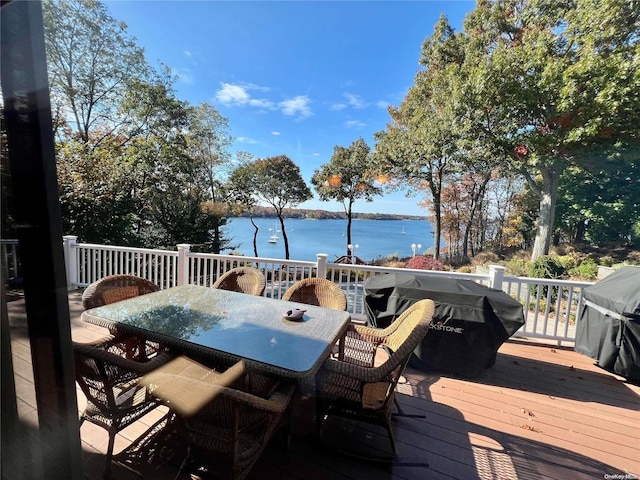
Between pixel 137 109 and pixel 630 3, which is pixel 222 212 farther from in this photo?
pixel 630 3

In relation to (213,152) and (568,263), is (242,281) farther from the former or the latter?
(568,263)

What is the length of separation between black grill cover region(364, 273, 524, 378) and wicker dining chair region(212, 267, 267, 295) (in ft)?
4.40

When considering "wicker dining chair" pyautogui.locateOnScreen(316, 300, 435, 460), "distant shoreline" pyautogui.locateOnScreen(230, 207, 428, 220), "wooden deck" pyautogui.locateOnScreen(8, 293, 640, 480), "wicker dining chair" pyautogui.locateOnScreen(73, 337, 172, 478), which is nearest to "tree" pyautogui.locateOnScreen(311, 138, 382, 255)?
"distant shoreline" pyautogui.locateOnScreen(230, 207, 428, 220)

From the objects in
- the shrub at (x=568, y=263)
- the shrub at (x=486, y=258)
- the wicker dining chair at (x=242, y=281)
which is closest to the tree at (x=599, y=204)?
the shrub at (x=486, y=258)

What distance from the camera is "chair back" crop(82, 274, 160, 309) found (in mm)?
2350

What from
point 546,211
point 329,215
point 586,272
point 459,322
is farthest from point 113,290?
point 329,215

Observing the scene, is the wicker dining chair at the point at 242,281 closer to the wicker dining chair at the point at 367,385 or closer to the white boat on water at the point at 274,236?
the wicker dining chair at the point at 367,385

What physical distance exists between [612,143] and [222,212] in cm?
1315

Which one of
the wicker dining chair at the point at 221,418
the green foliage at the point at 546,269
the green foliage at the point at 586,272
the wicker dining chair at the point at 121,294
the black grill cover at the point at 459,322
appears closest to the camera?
the wicker dining chair at the point at 221,418

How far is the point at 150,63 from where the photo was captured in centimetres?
910

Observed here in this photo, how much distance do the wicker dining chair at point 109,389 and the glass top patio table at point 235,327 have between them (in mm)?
250

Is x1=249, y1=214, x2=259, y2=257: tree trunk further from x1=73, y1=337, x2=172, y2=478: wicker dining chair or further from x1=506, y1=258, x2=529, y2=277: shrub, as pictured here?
x1=73, y1=337, x2=172, y2=478: wicker dining chair

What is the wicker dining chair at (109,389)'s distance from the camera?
142cm

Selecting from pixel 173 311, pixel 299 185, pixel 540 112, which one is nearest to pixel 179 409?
pixel 173 311
